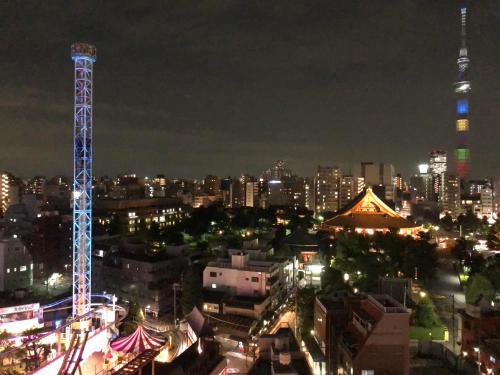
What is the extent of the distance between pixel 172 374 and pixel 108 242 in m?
15.4

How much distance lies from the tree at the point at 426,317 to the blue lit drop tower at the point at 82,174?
8.80 metres

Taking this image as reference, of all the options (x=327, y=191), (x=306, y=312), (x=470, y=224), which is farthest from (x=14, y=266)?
(x=327, y=191)

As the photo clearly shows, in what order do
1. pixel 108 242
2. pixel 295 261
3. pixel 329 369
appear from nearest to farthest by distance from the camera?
pixel 329 369 → pixel 295 261 → pixel 108 242

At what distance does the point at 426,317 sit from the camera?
11.3m

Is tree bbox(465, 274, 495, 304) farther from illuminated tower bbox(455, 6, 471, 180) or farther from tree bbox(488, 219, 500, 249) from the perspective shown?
illuminated tower bbox(455, 6, 471, 180)

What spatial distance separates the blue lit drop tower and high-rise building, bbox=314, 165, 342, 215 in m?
41.3

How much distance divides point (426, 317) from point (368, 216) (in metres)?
13.1

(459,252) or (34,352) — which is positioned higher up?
(459,252)

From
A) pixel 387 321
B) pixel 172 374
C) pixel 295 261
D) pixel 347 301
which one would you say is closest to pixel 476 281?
pixel 347 301

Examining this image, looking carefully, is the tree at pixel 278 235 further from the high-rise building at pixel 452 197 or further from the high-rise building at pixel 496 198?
the high-rise building at pixel 452 197

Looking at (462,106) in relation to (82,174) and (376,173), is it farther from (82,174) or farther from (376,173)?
(82,174)

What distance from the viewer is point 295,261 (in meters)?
17.5

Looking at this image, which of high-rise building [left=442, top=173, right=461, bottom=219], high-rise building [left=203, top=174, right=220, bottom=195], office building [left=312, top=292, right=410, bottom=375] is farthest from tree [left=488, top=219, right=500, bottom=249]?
high-rise building [left=203, top=174, right=220, bottom=195]

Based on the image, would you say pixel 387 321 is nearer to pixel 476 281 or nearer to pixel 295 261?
pixel 476 281
